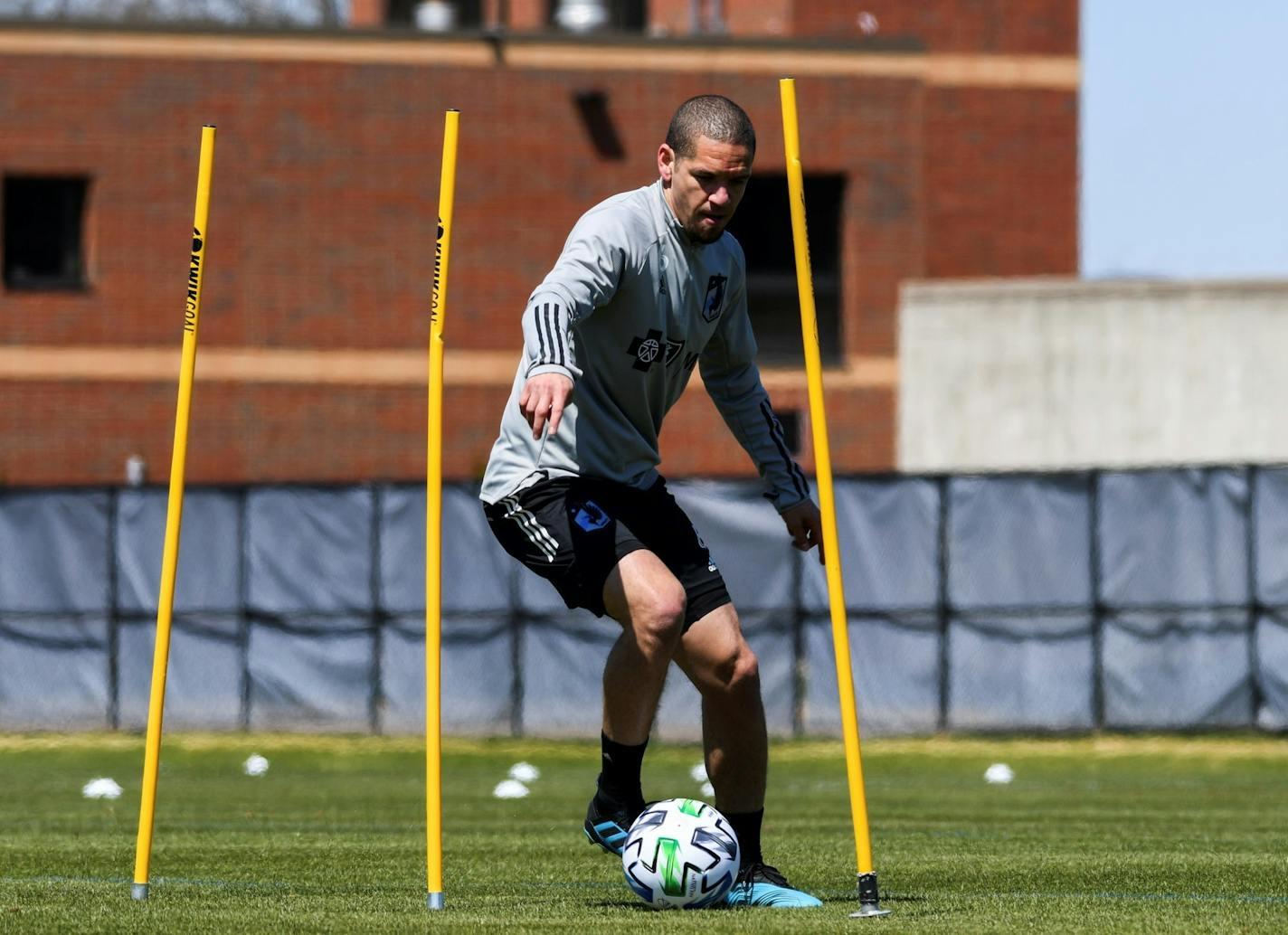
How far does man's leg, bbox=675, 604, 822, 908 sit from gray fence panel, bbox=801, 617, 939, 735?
14.9 meters

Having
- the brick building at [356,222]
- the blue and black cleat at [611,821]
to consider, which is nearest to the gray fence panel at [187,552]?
the brick building at [356,222]

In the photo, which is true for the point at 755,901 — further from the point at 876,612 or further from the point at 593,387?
the point at 876,612

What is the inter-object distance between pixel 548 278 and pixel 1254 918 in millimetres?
2979

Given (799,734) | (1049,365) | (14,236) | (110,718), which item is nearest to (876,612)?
(799,734)

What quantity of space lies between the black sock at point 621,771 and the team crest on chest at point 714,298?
1486 millimetres

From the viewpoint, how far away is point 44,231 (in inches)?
1231

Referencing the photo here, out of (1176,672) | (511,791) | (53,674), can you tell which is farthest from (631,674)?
(53,674)

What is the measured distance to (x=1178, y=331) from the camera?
104 ft

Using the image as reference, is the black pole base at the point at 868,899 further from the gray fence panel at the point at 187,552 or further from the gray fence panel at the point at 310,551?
the gray fence panel at the point at 187,552

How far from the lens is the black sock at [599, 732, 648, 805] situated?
7.55m

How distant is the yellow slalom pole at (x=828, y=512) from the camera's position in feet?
22.8

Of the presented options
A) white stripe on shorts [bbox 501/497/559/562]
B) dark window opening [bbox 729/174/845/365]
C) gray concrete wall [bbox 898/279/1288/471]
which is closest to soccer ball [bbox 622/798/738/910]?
white stripe on shorts [bbox 501/497/559/562]

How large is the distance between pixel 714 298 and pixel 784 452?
0.79m

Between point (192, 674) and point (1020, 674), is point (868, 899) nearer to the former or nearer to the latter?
point (1020, 674)
